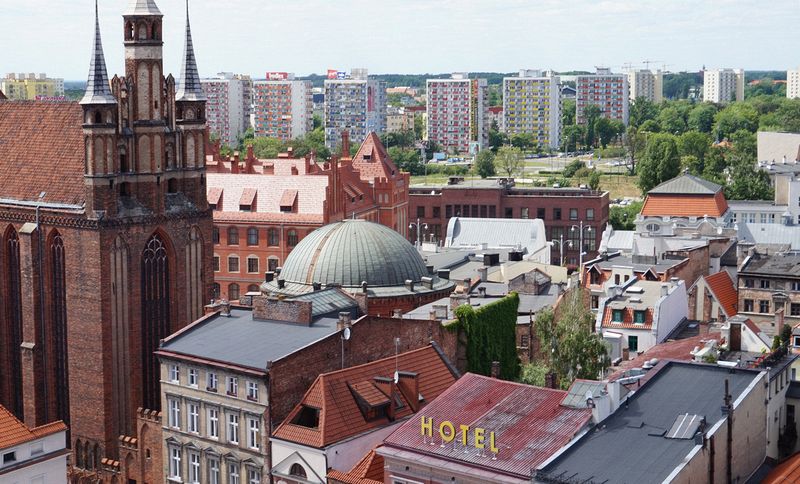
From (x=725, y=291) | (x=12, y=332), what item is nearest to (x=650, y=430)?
(x=12, y=332)

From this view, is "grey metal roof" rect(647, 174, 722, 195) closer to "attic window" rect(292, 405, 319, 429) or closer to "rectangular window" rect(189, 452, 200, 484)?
"rectangular window" rect(189, 452, 200, 484)

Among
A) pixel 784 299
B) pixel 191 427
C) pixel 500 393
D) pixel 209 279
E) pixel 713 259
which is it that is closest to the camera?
pixel 500 393

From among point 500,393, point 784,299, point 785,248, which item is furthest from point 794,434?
point 785,248

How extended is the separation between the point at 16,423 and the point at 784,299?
2388 inches

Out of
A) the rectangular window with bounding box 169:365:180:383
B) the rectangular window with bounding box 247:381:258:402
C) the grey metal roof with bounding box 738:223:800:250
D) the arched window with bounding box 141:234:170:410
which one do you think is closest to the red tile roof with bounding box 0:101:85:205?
the arched window with bounding box 141:234:170:410

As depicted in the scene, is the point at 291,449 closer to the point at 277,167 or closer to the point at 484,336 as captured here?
the point at 484,336

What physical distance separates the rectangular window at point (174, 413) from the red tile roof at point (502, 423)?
15.5 meters

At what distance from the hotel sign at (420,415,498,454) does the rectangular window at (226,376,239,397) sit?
11818 mm

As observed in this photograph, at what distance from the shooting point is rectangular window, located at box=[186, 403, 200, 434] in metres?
69.4

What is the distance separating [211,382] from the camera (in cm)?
6850

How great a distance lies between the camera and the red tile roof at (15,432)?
2532 inches

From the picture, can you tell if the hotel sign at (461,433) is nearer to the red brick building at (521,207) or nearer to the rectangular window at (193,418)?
the rectangular window at (193,418)

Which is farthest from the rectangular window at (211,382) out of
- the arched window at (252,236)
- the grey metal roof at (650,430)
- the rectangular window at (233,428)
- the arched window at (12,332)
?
the arched window at (252,236)

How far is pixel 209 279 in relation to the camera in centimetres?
8938
